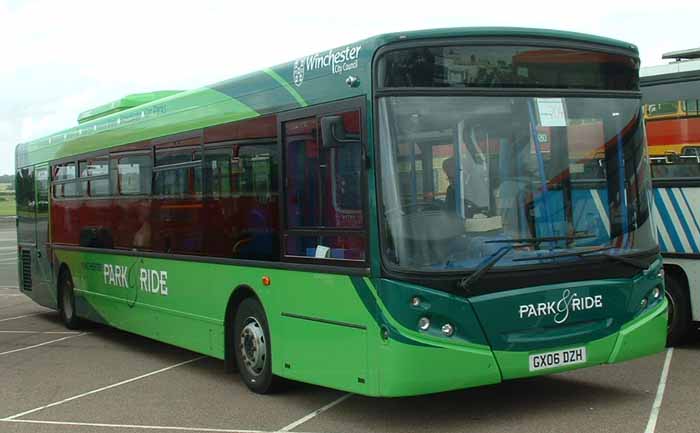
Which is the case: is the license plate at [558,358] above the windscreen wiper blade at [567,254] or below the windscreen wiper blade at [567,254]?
below

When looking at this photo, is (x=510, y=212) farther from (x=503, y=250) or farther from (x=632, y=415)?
(x=632, y=415)

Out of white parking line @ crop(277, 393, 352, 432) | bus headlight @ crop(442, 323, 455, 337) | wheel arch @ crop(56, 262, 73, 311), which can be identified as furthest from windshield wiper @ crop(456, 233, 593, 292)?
wheel arch @ crop(56, 262, 73, 311)

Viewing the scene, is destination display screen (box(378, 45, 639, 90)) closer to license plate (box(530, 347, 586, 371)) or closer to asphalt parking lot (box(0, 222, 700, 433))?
license plate (box(530, 347, 586, 371))

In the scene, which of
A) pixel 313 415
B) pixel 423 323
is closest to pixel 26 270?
pixel 313 415

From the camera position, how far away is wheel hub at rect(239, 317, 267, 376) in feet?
30.8

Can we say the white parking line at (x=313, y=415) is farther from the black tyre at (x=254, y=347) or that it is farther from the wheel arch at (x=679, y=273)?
the wheel arch at (x=679, y=273)

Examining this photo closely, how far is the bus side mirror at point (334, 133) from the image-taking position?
7902mm

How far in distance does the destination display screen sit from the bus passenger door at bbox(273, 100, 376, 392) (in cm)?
47

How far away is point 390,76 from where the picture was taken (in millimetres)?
7574

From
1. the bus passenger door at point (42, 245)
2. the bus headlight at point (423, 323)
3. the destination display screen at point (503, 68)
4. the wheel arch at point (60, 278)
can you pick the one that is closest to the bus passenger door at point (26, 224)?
the bus passenger door at point (42, 245)

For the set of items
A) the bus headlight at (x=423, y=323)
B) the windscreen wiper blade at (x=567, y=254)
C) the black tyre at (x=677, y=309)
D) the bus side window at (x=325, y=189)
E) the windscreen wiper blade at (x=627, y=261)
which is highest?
the bus side window at (x=325, y=189)

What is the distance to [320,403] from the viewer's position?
29.6 ft

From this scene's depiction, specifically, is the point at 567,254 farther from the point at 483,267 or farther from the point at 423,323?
the point at 423,323

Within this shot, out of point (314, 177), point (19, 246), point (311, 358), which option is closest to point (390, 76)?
point (314, 177)
